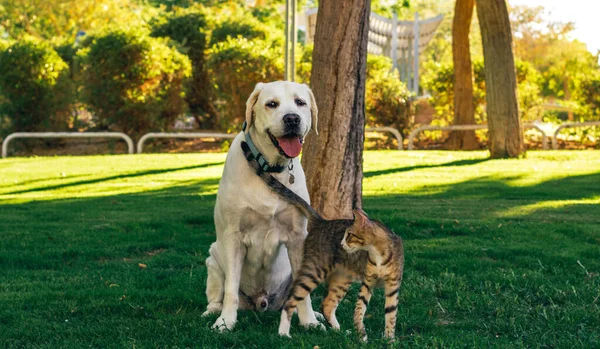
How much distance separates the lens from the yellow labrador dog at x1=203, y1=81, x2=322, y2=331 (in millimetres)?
5043

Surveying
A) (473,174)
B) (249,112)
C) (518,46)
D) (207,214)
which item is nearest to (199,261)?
(207,214)

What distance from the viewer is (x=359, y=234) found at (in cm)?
470

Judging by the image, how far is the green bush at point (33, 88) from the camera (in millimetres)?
20734

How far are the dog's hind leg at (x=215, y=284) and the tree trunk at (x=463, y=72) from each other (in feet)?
54.6

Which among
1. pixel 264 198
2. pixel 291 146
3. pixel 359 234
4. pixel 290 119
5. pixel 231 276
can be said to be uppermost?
pixel 290 119

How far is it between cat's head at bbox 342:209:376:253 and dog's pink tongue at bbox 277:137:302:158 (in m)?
0.61

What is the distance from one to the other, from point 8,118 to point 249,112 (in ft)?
61.2

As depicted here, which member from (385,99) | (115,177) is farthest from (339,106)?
(385,99)

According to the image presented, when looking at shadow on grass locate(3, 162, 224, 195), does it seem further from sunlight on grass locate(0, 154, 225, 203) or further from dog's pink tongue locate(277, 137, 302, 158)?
dog's pink tongue locate(277, 137, 302, 158)

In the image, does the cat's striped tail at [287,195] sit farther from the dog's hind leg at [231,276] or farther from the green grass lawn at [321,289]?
the green grass lawn at [321,289]

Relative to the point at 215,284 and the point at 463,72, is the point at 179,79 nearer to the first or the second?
the point at 463,72

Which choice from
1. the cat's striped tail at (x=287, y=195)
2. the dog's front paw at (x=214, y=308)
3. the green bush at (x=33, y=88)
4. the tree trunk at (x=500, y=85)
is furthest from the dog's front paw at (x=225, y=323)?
the green bush at (x=33, y=88)

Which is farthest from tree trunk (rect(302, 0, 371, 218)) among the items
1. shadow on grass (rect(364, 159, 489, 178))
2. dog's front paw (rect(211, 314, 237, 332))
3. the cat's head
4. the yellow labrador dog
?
shadow on grass (rect(364, 159, 489, 178))

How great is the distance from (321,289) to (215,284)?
54.3 inches
